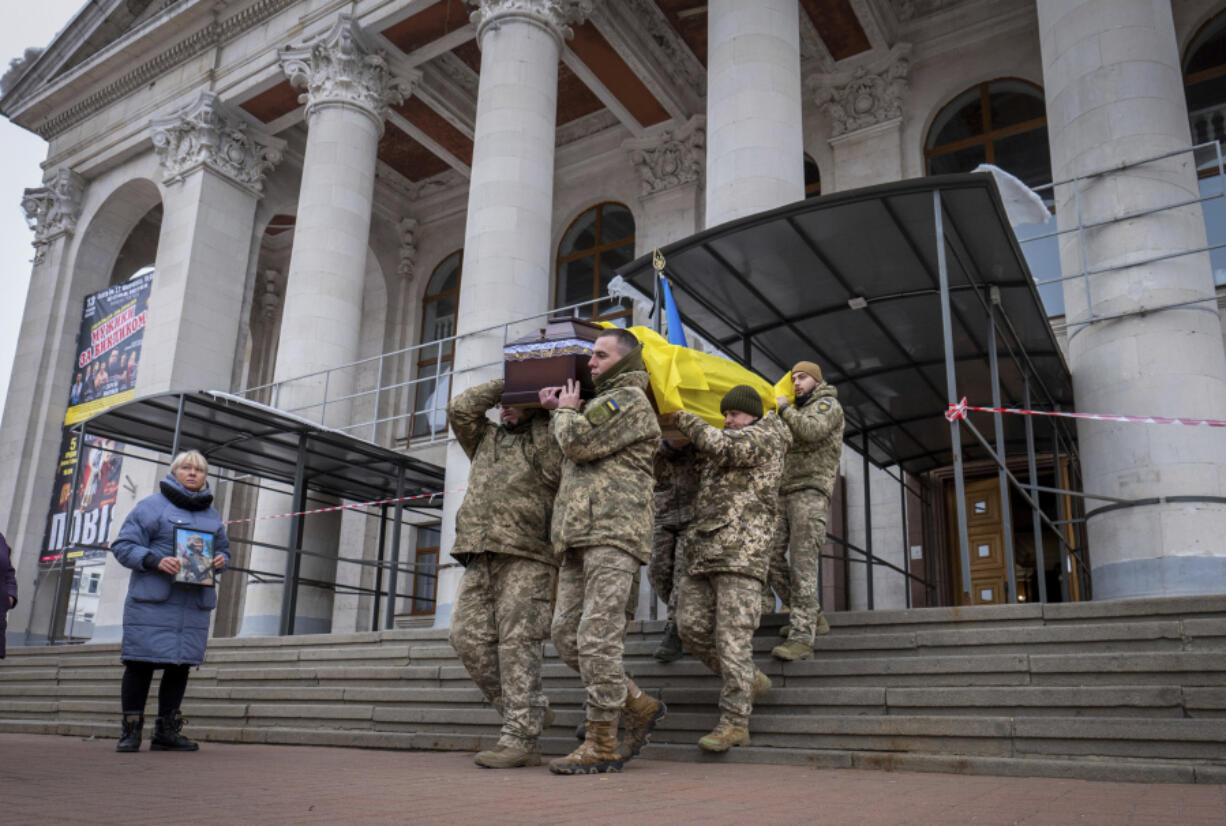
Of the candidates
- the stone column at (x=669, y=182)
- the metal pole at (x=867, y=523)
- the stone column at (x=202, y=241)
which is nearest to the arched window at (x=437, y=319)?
the stone column at (x=202, y=241)

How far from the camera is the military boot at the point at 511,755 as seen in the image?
5059 millimetres

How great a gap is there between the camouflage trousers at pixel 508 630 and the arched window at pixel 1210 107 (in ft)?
40.6

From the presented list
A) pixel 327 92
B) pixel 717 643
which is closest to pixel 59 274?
pixel 327 92

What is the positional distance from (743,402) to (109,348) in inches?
741

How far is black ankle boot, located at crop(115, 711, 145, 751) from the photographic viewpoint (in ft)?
20.2

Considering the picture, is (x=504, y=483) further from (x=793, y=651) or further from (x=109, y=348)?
(x=109, y=348)

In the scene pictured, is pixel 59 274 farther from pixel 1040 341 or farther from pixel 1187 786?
pixel 1187 786

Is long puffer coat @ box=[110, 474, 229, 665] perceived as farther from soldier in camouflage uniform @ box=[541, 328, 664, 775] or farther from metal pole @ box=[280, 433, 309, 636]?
metal pole @ box=[280, 433, 309, 636]

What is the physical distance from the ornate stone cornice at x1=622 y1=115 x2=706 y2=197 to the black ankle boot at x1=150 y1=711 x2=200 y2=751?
1513 cm

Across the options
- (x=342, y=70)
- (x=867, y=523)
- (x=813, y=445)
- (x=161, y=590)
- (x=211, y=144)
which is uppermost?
(x=342, y=70)

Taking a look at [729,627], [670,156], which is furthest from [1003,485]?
[670,156]

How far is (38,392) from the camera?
72.2 ft

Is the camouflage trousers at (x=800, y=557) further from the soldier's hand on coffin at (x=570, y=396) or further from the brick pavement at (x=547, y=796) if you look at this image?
the soldier's hand on coffin at (x=570, y=396)

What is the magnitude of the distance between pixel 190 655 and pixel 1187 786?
5547 millimetres
